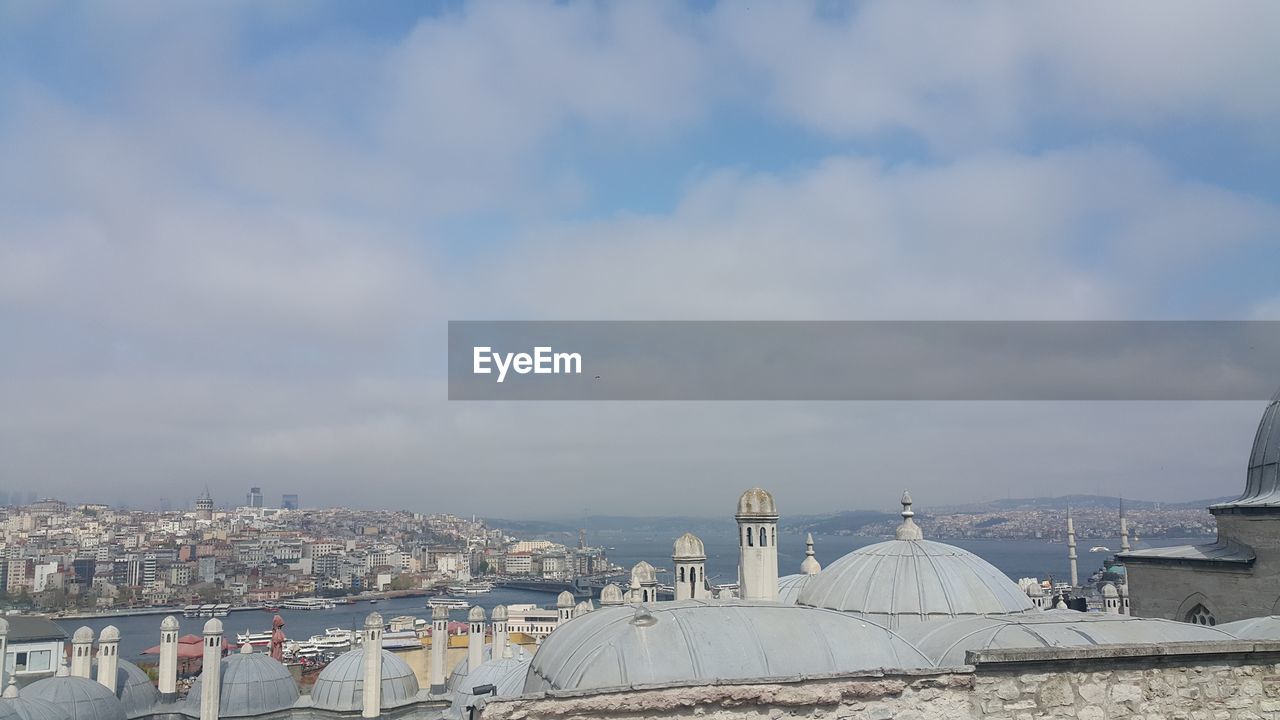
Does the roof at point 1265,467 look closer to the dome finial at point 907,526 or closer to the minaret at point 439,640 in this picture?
the dome finial at point 907,526

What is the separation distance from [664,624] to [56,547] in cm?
13059

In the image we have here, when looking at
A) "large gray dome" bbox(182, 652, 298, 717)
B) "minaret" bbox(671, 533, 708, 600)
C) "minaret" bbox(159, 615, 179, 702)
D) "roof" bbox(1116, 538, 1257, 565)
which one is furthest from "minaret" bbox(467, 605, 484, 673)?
"roof" bbox(1116, 538, 1257, 565)

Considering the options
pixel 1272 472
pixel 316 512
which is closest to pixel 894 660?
pixel 1272 472

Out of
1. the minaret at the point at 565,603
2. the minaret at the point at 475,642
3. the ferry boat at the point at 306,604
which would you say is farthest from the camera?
the ferry boat at the point at 306,604

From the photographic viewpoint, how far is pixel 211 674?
1722cm

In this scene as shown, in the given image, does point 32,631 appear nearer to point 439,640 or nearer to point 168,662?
point 168,662

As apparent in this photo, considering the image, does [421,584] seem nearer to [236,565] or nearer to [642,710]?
[236,565]

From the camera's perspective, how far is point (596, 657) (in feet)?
20.7

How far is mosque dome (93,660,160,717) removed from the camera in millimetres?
18734

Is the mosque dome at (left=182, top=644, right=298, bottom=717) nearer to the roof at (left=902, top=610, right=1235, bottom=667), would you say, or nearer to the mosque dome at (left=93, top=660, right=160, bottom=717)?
the mosque dome at (left=93, top=660, right=160, bottom=717)

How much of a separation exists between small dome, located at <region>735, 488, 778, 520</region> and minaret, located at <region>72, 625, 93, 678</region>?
1506cm

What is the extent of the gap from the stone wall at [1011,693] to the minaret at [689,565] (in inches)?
311

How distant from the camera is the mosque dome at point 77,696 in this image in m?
16.2

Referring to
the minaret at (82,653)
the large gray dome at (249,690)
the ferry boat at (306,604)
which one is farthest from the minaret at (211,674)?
the ferry boat at (306,604)
